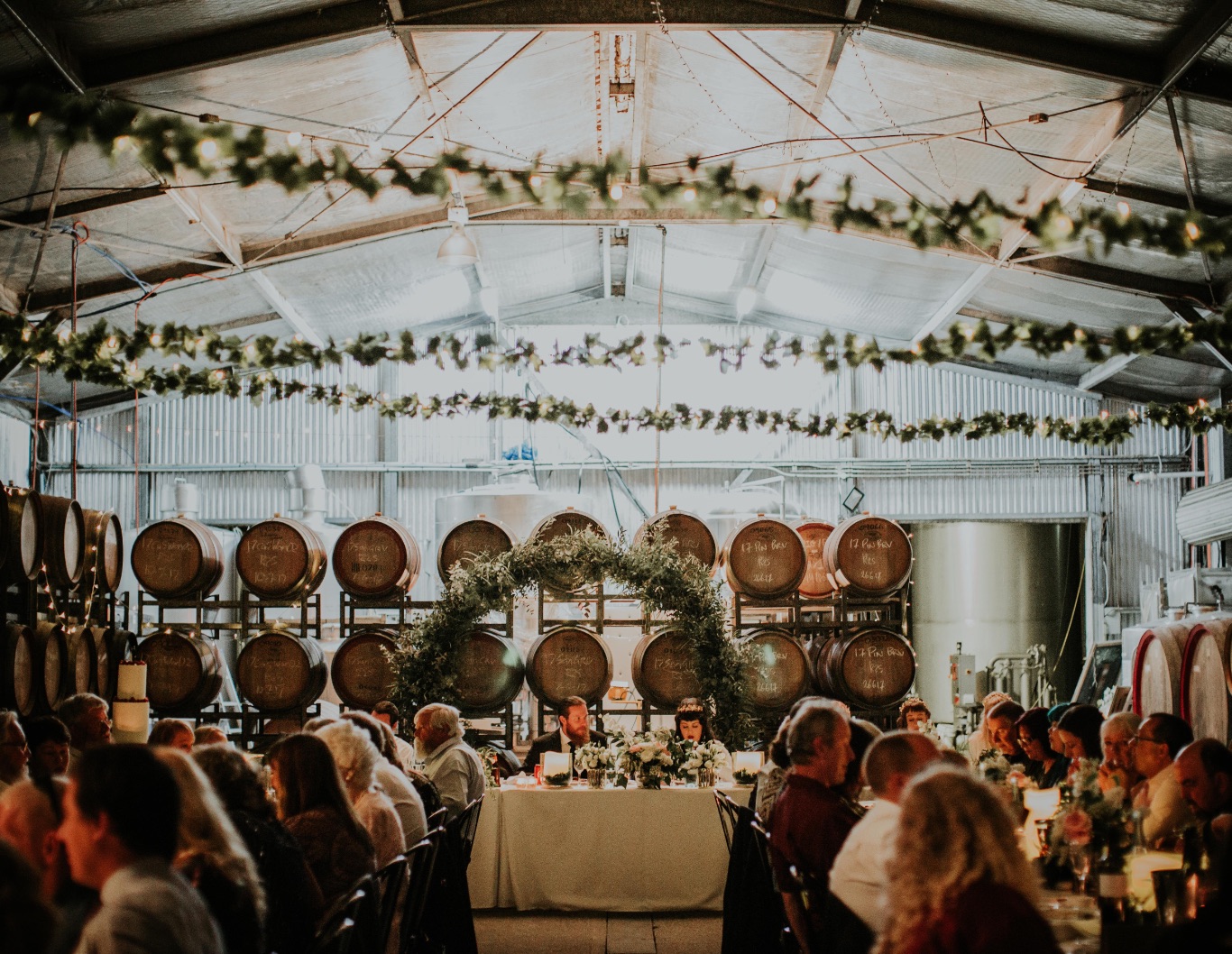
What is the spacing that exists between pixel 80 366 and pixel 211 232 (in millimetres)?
3251

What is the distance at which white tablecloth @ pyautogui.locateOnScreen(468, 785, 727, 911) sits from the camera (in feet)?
23.8

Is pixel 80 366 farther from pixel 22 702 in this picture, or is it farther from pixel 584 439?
pixel 584 439

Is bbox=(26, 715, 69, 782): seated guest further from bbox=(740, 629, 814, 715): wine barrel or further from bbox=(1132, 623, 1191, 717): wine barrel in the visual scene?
bbox=(1132, 623, 1191, 717): wine barrel

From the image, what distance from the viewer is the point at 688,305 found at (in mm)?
15406

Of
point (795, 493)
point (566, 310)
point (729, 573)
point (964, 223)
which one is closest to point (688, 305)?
point (566, 310)

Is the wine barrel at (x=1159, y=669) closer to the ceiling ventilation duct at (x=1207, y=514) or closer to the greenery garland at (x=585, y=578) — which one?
the ceiling ventilation duct at (x=1207, y=514)

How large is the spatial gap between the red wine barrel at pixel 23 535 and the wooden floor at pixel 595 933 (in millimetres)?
3374

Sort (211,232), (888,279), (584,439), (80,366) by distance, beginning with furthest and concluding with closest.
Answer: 1. (584,439)
2. (888,279)
3. (211,232)
4. (80,366)

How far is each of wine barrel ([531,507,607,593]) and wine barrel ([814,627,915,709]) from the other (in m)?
1.85

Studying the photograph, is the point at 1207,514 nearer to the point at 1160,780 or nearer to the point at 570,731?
the point at 570,731

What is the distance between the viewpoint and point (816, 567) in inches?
385

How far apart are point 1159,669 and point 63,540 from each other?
23.7 feet

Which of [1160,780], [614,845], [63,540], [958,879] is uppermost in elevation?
[63,540]

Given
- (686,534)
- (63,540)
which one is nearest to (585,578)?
(686,534)
